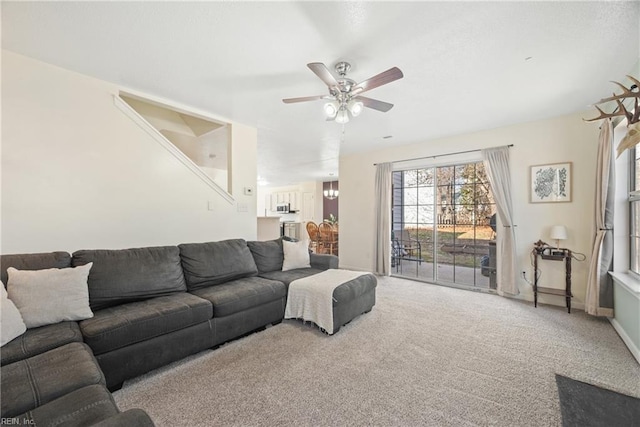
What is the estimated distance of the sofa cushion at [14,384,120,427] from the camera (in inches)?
39.1

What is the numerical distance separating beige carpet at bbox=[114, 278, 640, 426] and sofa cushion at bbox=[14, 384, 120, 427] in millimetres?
602

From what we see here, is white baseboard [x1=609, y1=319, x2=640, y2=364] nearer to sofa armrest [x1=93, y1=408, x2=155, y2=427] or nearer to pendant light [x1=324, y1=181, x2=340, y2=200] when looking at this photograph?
sofa armrest [x1=93, y1=408, x2=155, y2=427]

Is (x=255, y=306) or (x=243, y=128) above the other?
(x=243, y=128)

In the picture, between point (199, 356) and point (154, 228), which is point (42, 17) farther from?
point (199, 356)

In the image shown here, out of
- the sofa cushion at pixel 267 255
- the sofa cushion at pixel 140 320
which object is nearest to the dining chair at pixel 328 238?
the sofa cushion at pixel 267 255

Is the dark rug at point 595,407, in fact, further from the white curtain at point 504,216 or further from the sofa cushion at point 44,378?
the sofa cushion at point 44,378

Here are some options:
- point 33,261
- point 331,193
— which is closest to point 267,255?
point 33,261

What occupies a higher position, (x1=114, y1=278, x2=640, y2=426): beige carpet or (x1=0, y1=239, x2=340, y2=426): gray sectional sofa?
(x1=0, y1=239, x2=340, y2=426): gray sectional sofa

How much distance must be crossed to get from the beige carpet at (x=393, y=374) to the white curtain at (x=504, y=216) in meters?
0.88

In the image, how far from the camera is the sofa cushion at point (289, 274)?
313cm

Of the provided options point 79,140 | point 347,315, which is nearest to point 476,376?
point 347,315

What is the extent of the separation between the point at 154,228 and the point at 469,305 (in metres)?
4.11

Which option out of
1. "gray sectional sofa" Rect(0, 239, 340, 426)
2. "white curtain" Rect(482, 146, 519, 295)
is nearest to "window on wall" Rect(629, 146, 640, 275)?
"white curtain" Rect(482, 146, 519, 295)

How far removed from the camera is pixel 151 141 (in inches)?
122
